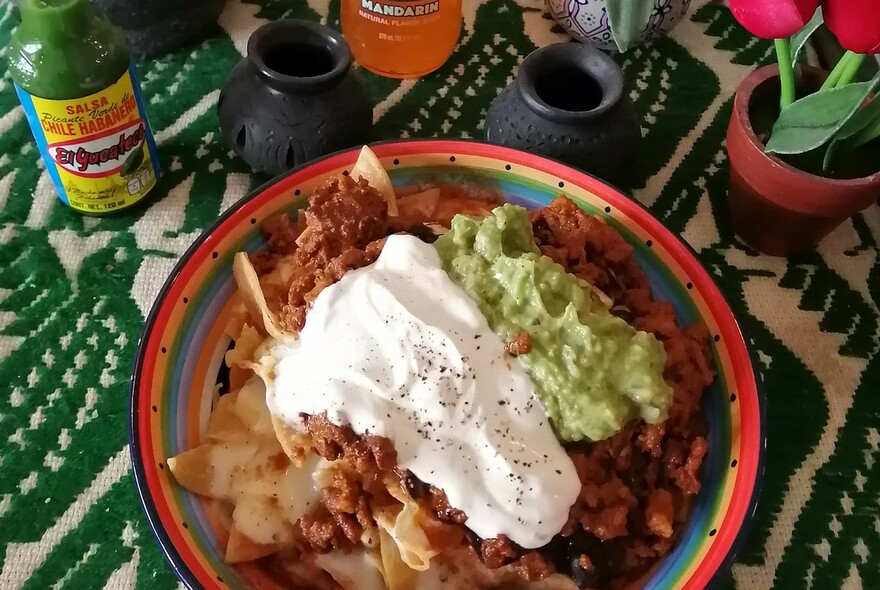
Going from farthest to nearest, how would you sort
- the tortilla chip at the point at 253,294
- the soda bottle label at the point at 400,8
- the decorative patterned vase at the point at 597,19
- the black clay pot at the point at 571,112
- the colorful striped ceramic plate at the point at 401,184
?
the decorative patterned vase at the point at 597,19 → the soda bottle label at the point at 400,8 → the black clay pot at the point at 571,112 → the tortilla chip at the point at 253,294 → the colorful striped ceramic plate at the point at 401,184

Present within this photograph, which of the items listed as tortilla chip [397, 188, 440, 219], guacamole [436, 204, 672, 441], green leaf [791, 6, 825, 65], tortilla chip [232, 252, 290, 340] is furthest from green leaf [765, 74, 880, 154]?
tortilla chip [232, 252, 290, 340]

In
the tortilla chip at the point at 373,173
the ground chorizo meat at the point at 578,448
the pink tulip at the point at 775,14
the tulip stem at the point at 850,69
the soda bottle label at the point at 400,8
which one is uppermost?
the pink tulip at the point at 775,14

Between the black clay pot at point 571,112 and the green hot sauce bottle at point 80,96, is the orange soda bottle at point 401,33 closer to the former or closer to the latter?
the black clay pot at point 571,112

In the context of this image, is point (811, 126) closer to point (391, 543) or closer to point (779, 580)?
point (779, 580)

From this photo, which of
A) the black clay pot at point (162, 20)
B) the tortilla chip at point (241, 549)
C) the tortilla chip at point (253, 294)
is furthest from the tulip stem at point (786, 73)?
the black clay pot at point (162, 20)

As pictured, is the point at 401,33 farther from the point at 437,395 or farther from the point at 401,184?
the point at 437,395

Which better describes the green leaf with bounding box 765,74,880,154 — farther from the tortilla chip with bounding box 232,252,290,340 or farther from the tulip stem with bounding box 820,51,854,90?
the tortilla chip with bounding box 232,252,290,340

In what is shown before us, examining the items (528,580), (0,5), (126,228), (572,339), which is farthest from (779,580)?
(0,5)
